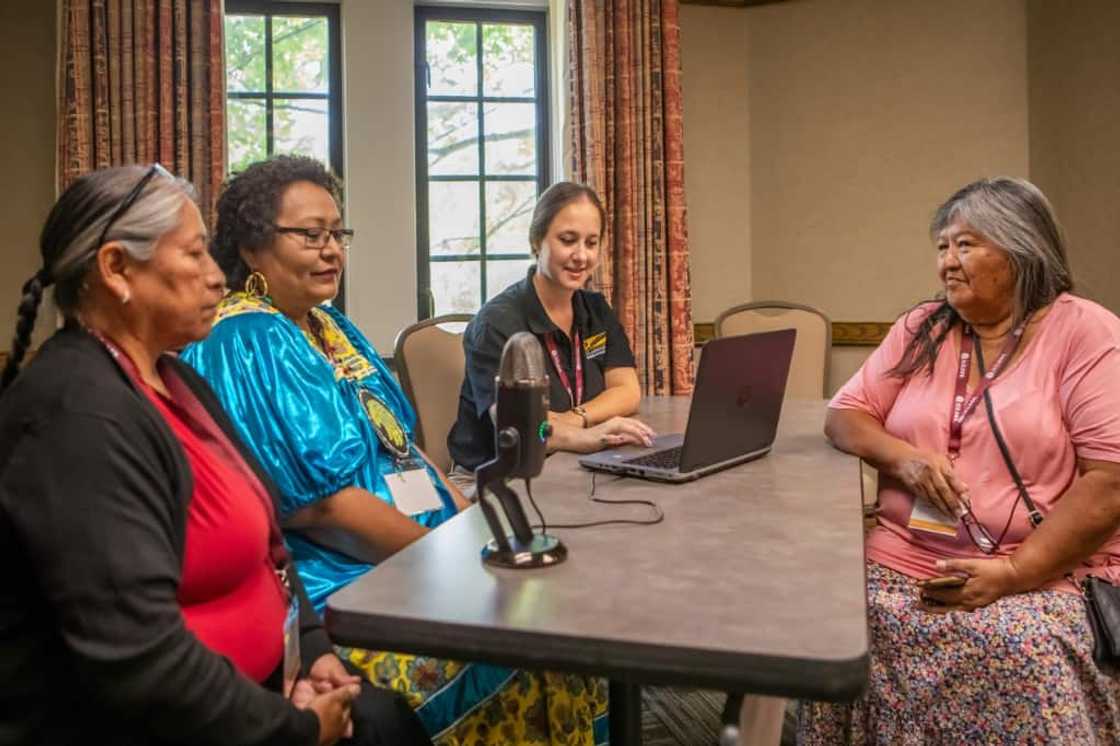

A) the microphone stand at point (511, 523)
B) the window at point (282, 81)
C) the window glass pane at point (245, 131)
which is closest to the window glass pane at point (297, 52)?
the window at point (282, 81)

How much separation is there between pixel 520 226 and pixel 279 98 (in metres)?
1.19

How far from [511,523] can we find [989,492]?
107cm

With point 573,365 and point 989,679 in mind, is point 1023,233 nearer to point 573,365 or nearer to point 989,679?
point 989,679

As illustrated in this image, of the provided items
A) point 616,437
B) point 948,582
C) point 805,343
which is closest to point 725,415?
point 616,437

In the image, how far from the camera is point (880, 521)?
6.87 ft

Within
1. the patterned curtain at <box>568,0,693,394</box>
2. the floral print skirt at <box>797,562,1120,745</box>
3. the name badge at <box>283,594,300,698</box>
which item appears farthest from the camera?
the patterned curtain at <box>568,0,693,394</box>

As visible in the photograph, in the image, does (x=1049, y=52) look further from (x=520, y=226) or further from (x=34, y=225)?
(x=34, y=225)

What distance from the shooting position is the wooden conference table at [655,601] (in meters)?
1.01

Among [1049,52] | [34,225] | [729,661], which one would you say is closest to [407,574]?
[729,661]

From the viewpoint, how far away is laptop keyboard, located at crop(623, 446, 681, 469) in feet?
6.19

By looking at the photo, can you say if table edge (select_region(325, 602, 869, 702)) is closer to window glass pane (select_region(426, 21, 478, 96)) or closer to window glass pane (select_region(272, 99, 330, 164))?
window glass pane (select_region(272, 99, 330, 164))

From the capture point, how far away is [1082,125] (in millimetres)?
4117

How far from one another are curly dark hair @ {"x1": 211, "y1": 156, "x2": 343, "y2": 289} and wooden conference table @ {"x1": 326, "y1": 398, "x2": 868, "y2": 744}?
71 cm

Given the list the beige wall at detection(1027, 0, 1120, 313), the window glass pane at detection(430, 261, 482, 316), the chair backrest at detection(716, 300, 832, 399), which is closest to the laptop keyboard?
the chair backrest at detection(716, 300, 832, 399)
